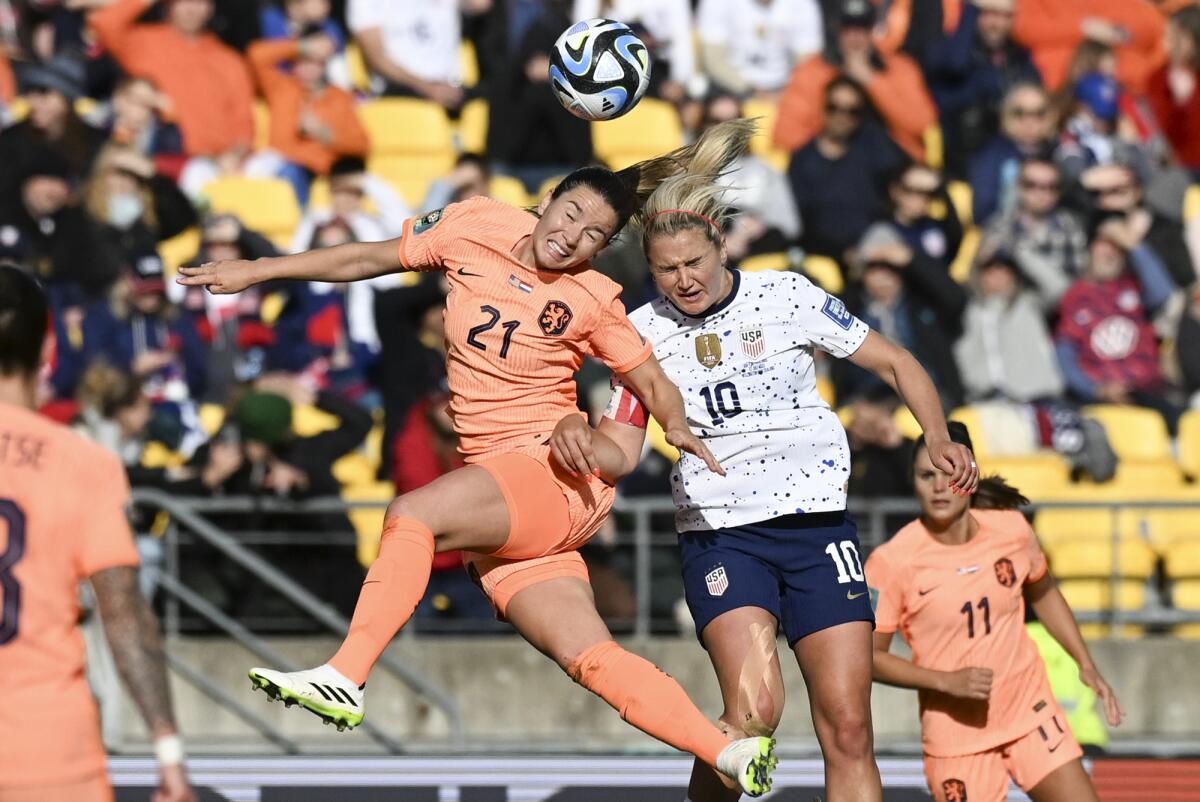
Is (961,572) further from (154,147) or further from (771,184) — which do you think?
(154,147)

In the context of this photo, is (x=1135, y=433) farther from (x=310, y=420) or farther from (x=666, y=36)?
(x=310, y=420)

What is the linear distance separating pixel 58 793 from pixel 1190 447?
8.18 metres

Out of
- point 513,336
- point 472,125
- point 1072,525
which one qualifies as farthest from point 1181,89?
point 513,336

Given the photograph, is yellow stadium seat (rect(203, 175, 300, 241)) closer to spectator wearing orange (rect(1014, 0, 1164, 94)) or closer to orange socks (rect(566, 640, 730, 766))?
spectator wearing orange (rect(1014, 0, 1164, 94))

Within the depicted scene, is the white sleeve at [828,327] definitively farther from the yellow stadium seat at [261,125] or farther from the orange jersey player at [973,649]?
the yellow stadium seat at [261,125]

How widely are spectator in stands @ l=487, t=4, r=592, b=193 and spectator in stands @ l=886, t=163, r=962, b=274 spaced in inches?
73.9

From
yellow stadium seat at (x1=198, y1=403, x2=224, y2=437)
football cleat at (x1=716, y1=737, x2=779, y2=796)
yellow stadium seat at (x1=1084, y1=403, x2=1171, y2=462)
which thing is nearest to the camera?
football cleat at (x1=716, y1=737, x2=779, y2=796)

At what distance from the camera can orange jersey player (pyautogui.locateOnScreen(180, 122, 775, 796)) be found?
18.3 feet

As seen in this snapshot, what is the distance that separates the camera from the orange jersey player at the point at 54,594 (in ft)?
13.4

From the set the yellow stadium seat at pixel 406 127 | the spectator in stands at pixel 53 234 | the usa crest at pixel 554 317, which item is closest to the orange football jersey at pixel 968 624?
the usa crest at pixel 554 317

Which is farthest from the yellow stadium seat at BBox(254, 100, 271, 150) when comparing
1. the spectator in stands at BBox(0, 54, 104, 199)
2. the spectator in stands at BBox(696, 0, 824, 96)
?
the spectator in stands at BBox(696, 0, 824, 96)

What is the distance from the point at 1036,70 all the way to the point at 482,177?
12.7ft

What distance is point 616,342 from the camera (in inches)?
230

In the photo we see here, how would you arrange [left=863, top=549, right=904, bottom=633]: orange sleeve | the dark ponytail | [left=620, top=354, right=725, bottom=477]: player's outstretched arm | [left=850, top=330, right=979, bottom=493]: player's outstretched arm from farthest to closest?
the dark ponytail, [left=863, top=549, right=904, bottom=633]: orange sleeve, [left=850, top=330, right=979, bottom=493]: player's outstretched arm, [left=620, top=354, right=725, bottom=477]: player's outstretched arm
